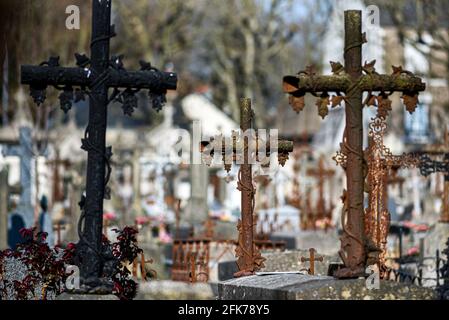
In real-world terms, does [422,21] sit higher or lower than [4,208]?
higher

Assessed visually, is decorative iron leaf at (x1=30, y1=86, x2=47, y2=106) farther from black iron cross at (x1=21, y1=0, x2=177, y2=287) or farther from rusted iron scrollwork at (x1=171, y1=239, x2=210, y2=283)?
rusted iron scrollwork at (x1=171, y1=239, x2=210, y2=283)

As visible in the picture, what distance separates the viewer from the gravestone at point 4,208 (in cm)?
1653

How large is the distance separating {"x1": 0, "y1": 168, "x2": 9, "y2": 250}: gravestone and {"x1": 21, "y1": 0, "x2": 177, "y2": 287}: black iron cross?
8638 mm

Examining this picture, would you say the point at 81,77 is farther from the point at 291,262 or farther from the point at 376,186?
the point at 291,262

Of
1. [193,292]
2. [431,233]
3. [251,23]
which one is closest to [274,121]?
[251,23]

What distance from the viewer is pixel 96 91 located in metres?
8.07

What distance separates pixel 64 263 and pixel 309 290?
9.40ft

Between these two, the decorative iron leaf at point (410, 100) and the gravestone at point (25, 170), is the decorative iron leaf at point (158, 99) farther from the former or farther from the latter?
the gravestone at point (25, 170)

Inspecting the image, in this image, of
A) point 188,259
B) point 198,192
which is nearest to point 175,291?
point 188,259

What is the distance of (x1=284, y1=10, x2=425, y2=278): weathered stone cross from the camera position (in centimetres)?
735

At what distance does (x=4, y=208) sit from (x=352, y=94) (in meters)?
10.7

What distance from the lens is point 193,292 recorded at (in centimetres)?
1266

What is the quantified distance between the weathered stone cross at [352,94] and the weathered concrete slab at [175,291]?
5.18 m
